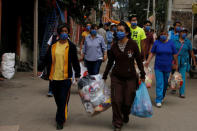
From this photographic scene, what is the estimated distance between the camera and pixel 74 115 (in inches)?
277

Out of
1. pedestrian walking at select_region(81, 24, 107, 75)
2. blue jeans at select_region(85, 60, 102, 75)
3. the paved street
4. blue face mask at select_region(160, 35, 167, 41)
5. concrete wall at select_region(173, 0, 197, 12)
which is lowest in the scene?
the paved street

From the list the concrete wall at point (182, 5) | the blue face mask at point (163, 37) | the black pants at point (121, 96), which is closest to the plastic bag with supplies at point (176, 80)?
the blue face mask at point (163, 37)

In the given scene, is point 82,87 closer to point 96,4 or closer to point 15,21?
point 15,21

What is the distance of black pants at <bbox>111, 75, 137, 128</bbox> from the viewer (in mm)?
5898

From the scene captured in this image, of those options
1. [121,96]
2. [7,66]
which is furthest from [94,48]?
[7,66]

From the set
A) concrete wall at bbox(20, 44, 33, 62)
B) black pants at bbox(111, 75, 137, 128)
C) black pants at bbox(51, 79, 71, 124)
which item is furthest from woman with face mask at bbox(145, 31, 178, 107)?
concrete wall at bbox(20, 44, 33, 62)

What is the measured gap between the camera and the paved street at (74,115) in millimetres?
6230

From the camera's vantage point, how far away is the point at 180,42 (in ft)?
30.4

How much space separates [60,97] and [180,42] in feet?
14.2

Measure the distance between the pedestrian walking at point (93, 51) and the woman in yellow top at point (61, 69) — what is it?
9.01ft

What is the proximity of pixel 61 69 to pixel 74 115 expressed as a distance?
1299mm

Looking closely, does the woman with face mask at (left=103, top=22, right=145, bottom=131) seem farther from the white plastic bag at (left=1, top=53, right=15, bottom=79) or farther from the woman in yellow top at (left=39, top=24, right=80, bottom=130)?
the white plastic bag at (left=1, top=53, right=15, bottom=79)

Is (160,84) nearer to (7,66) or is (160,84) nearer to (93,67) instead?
(93,67)

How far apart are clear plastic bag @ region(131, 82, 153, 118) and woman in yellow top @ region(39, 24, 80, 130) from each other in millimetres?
1101
